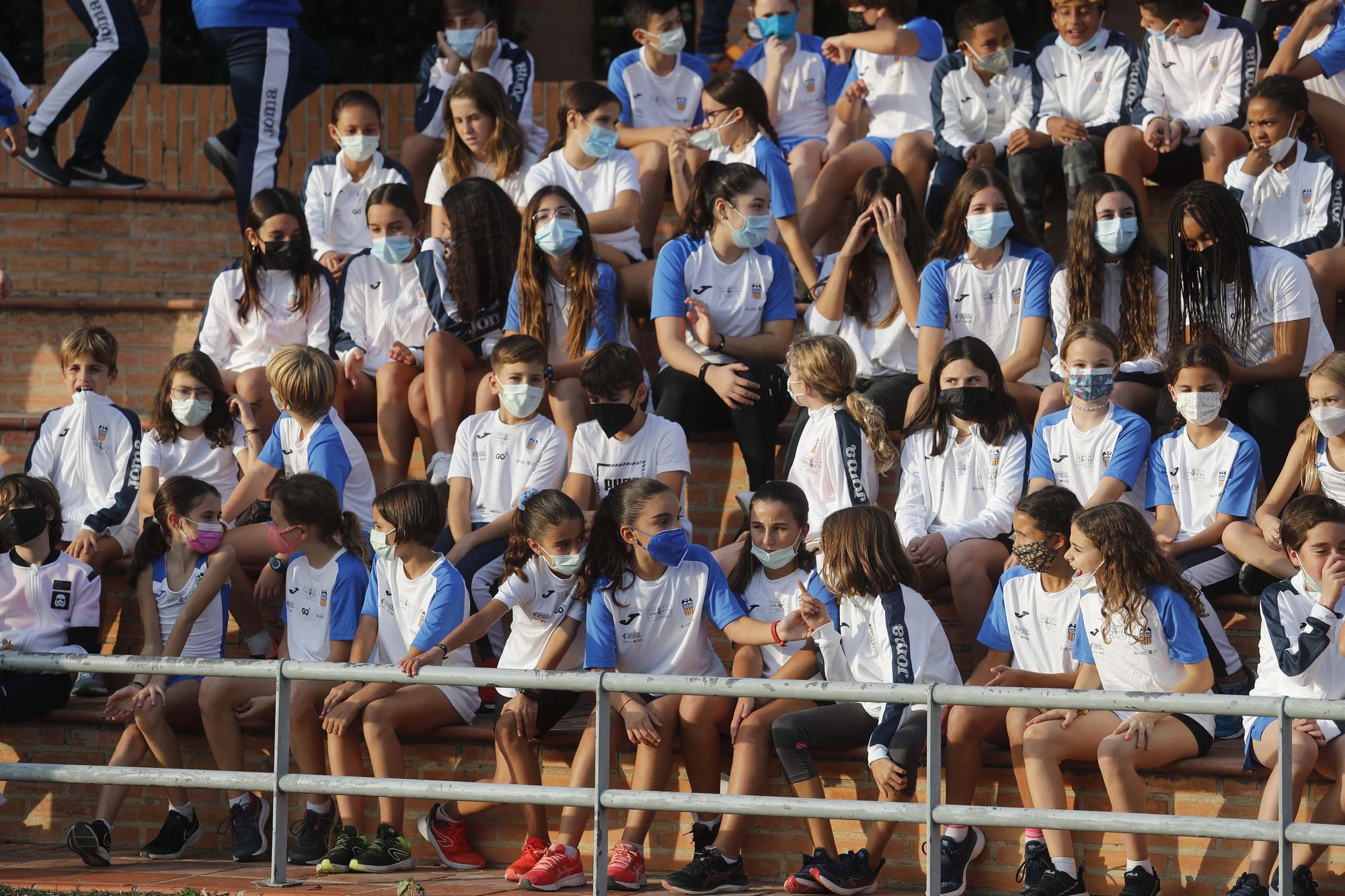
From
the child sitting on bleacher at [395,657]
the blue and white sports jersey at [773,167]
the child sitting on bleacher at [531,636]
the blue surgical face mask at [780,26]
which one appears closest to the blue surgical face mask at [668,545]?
the child sitting on bleacher at [531,636]

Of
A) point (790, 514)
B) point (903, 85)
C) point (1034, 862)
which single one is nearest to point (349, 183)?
point (903, 85)

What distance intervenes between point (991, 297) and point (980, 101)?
169 cm

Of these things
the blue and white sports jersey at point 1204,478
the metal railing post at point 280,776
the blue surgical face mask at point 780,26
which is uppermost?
the blue surgical face mask at point 780,26

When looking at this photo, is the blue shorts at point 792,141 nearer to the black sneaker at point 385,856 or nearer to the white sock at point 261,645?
the white sock at point 261,645

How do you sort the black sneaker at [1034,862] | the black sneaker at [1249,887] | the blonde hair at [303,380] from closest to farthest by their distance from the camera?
the black sneaker at [1249,887]
the black sneaker at [1034,862]
the blonde hair at [303,380]

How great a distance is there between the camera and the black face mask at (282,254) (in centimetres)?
902

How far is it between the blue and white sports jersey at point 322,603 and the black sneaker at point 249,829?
1.96ft

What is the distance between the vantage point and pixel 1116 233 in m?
8.12

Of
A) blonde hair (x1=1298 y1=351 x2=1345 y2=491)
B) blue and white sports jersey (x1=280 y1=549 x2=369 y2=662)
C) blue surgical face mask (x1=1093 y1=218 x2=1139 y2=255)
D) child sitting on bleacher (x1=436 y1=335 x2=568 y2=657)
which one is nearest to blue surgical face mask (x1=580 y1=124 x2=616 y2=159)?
child sitting on bleacher (x1=436 y1=335 x2=568 y2=657)

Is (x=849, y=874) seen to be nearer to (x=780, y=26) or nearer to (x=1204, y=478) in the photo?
(x=1204, y=478)

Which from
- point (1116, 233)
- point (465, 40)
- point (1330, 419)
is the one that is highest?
point (465, 40)

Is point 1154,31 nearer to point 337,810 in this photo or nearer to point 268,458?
point 268,458

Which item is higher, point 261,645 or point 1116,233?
point 1116,233

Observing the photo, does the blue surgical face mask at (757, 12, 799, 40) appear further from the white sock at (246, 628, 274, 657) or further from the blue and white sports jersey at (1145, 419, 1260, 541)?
the white sock at (246, 628, 274, 657)
